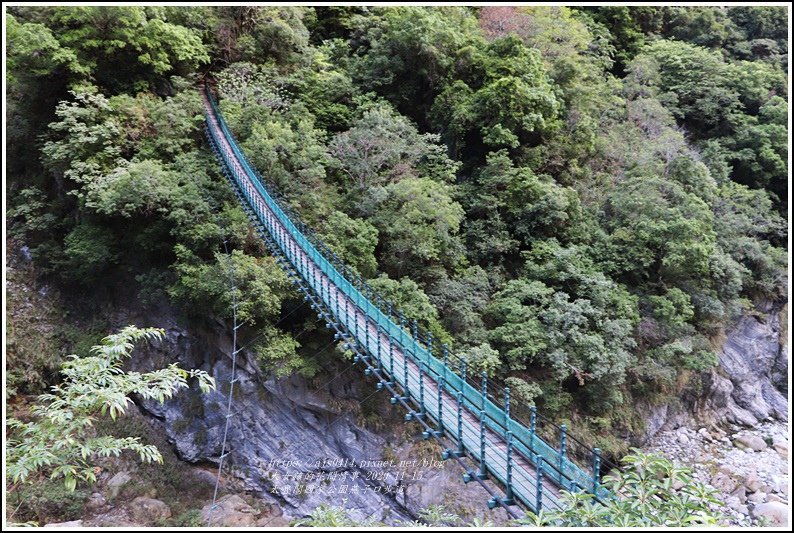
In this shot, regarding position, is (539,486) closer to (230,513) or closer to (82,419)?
(82,419)

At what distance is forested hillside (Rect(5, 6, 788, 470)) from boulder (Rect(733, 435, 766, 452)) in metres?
1.63

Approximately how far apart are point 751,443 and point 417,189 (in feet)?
33.3

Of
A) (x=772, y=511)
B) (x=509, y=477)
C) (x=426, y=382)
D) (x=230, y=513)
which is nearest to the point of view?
(x=509, y=477)

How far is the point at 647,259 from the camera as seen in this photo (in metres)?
11.3

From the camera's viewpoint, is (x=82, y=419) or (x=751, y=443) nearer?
(x=82, y=419)

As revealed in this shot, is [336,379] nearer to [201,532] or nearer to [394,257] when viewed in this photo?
[394,257]

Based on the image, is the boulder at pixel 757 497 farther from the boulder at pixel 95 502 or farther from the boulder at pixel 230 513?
the boulder at pixel 95 502

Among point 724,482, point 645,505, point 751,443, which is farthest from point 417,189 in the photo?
point 751,443

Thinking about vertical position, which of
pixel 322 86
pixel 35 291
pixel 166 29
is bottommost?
pixel 35 291

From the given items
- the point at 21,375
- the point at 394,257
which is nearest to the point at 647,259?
the point at 394,257

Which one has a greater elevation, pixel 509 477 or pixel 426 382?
pixel 509 477

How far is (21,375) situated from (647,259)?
43.1 ft

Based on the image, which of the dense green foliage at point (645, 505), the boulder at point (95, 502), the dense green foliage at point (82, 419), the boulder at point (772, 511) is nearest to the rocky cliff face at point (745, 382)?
the boulder at point (772, 511)

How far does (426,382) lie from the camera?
6035 millimetres
